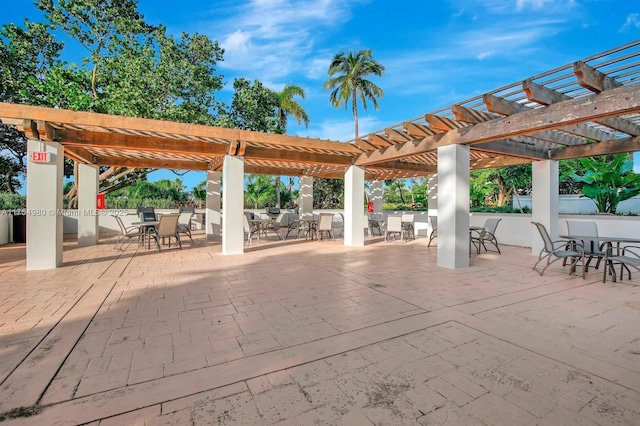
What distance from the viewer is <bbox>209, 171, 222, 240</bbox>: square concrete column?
38.3ft

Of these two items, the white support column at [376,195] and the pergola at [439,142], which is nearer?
the pergola at [439,142]

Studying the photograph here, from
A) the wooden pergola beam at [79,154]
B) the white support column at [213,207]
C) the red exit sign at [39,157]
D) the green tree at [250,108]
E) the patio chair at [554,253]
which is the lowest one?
the patio chair at [554,253]

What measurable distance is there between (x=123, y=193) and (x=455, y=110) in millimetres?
21718

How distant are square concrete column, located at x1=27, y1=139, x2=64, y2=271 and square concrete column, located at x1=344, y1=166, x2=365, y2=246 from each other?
7.50m

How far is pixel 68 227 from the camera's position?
12.8m

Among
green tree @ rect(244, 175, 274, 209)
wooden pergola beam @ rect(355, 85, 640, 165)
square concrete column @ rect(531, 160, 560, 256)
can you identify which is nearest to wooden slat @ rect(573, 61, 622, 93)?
wooden pergola beam @ rect(355, 85, 640, 165)

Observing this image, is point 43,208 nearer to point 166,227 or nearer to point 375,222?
point 166,227

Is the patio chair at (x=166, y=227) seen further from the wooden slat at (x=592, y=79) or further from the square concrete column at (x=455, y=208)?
the wooden slat at (x=592, y=79)

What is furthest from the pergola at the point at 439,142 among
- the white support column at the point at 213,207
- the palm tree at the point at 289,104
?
the palm tree at the point at 289,104

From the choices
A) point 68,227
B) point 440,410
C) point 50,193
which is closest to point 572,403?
point 440,410

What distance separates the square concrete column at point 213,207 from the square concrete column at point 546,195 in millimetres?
10510

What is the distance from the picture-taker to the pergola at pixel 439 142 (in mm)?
4629

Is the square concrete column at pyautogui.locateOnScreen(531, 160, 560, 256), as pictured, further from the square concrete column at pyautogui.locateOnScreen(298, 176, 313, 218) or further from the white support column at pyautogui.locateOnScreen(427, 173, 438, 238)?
the square concrete column at pyautogui.locateOnScreen(298, 176, 313, 218)

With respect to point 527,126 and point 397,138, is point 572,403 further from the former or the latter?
point 397,138
